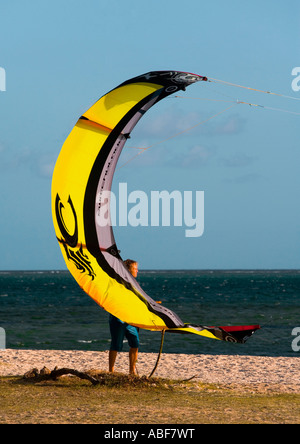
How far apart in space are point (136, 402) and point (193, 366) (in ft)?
17.2

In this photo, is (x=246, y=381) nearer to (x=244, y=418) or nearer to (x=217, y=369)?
(x=217, y=369)

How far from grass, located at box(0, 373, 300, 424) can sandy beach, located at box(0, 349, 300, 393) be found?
1275 millimetres

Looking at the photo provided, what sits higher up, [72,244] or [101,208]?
[101,208]

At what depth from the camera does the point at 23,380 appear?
30.5 feet

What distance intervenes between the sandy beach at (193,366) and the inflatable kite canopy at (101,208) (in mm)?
2505

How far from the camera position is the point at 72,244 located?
8.78 m

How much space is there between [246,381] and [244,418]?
4.14 metres

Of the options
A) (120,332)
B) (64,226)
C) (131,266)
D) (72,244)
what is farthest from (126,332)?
(64,226)

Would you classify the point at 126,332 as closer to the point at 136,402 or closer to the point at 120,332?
the point at 120,332

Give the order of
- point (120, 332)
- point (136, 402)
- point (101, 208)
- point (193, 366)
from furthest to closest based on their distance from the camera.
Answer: point (193, 366) → point (120, 332) → point (101, 208) → point (136, 402)

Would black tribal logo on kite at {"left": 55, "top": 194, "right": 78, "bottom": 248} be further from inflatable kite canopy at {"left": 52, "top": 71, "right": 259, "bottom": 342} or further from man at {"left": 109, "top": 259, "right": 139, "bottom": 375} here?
man at {"left": 109, "top": 259, "right": 139, "bottom": 375}

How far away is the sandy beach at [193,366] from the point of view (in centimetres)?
1105

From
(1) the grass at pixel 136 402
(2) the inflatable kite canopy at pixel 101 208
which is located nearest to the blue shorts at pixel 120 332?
(2) the inflatable kite canopy at pixel 101 208

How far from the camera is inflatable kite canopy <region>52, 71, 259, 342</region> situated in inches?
341
